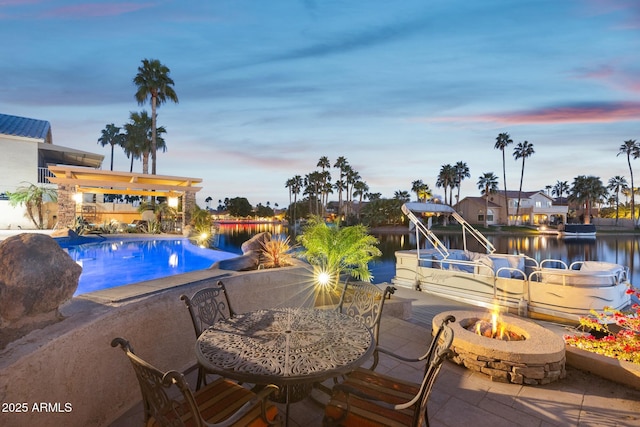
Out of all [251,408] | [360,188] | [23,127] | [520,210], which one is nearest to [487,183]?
[520,210]

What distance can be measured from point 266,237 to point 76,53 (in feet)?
47.8

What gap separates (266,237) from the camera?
760cm

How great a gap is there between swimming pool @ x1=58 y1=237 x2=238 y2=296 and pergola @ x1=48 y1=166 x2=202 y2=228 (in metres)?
3.44

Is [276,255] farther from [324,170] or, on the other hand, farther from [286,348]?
[324,170]

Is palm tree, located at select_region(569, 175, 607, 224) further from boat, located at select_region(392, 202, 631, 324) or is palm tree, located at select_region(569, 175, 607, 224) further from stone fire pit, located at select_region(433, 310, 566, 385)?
stone fire pit, located at select_region(433, 310, 566, 385)

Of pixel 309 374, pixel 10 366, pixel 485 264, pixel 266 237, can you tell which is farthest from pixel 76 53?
pixel 485 264

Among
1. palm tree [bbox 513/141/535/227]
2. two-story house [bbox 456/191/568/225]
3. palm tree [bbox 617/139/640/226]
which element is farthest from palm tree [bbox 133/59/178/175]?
palm tree [bbox 617/139/640/226]

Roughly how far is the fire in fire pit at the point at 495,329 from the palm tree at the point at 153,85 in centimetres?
2913

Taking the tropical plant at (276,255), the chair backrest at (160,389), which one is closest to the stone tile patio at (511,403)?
the chair backrest at (160,389)

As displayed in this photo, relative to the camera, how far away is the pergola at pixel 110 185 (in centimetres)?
1716

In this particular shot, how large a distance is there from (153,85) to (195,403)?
32114 mm

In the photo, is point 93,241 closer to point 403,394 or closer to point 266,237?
point 266,237

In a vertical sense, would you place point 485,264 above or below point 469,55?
below

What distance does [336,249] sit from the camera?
7277mm
